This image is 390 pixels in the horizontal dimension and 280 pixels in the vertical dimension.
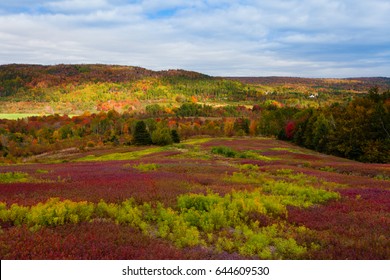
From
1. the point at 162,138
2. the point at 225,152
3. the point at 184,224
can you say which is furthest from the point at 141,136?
the point at 184,224

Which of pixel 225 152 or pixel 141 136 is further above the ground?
pixel 225 152

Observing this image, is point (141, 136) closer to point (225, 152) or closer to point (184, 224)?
point (225, 152)

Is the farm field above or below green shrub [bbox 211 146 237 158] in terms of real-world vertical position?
above

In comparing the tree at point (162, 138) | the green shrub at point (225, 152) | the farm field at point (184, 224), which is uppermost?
the farm field at point (184, 224)

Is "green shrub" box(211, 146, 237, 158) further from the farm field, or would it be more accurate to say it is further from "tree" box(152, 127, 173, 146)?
"tree" box(152, 127, 173, 146)

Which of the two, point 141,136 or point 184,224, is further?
point 141,136

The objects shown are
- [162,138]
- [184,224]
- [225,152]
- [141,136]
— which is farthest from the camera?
[141,136]

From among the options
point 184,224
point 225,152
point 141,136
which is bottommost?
point 141,136

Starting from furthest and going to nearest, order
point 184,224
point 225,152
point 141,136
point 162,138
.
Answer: point 141,136 → point 162,138 → point 225,152 → point 184,224

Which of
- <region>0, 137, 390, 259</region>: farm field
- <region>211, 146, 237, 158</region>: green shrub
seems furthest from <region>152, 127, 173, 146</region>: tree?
<region>0, 137, 390, 259</region>: farm field

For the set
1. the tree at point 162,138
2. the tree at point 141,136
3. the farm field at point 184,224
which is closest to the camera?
the farm field at point 184,224

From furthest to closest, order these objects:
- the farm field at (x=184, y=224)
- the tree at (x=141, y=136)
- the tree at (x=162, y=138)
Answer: the tree at (x=141, y=136) → the tree at (x=162, y=138) → the farm field at (x=184, y=224)

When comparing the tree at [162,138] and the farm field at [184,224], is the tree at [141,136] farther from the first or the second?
the farm field at [184,224]

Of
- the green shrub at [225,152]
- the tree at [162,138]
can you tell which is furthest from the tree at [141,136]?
the green shrub at [225,152]
